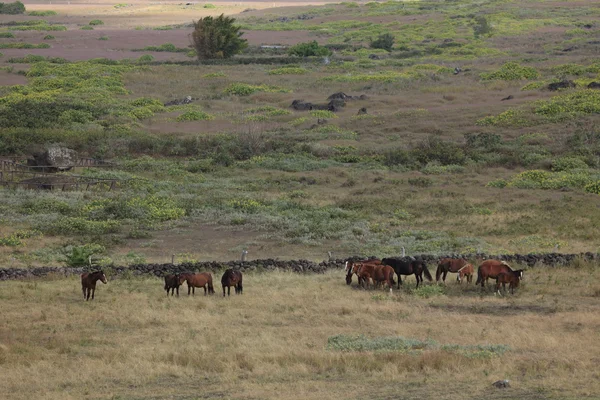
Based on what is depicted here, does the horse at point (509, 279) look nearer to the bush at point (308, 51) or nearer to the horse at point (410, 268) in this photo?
the horse at point (410, 268)

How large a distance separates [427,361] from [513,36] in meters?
97.3

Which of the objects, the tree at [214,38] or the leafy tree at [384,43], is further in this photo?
the leafy tree at [384,43]

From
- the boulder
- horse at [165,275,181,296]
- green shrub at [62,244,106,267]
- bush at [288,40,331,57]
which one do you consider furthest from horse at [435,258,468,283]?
bush at [288,40,331,57]

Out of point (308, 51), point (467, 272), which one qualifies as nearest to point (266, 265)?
point (467, 272)

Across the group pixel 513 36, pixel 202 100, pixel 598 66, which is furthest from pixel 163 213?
pixel 513 36

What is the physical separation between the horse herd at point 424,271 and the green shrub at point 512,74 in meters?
47.9

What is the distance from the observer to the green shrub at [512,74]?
67.8 meters

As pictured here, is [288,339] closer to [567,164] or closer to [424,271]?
[424,271]

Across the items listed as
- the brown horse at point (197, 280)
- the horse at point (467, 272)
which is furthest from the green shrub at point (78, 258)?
the horse at point (467, 272)

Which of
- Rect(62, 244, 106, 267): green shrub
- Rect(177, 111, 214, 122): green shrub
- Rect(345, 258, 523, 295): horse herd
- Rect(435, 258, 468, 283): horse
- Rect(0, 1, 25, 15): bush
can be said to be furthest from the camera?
Rect(0, 1, 25, 15): bush

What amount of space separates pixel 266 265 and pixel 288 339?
23.6 feet

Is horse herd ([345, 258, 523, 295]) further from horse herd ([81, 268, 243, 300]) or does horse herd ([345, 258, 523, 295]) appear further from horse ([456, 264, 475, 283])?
horse herd ([81, 268, 243, 300])

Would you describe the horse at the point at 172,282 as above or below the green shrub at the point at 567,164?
above

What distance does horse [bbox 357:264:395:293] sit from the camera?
70.5 feet
